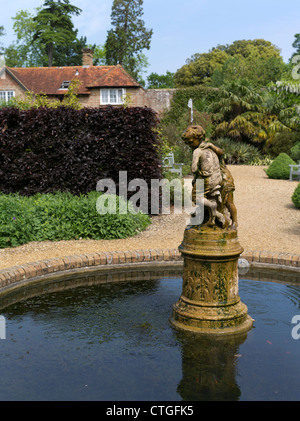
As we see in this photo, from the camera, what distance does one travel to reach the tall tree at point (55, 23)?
42906mm

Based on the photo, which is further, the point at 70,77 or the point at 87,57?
the point at 87,57

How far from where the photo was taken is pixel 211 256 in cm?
411

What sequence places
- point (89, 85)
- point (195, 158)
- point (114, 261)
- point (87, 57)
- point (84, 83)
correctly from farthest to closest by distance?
1. point (87, 57)
2. point (84, 83)
3. point (89, 85)
4. point (114, 261)
5. point (195, 158)

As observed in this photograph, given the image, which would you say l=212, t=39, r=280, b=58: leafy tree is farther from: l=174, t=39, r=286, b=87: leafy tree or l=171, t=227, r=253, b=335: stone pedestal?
l=171, t=227, r=253, b=335: stone pedestal

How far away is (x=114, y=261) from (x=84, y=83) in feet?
91.7

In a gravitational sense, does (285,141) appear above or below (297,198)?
above

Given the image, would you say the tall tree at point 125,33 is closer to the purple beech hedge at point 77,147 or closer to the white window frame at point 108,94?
the white window frame at point 108,94

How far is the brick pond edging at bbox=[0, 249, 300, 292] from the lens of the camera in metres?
6.00

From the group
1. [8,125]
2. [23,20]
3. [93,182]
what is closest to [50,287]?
[93,182]

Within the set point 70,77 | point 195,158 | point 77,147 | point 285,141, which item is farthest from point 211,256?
point 70,77

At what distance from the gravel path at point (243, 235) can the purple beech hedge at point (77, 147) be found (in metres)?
1.58

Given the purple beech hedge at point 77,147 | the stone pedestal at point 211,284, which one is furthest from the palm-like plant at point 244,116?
the stone pedestal at point 211,284

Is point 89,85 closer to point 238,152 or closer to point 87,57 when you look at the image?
point 87,57

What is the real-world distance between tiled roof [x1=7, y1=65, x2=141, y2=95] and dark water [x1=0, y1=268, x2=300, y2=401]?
28.0 meters
